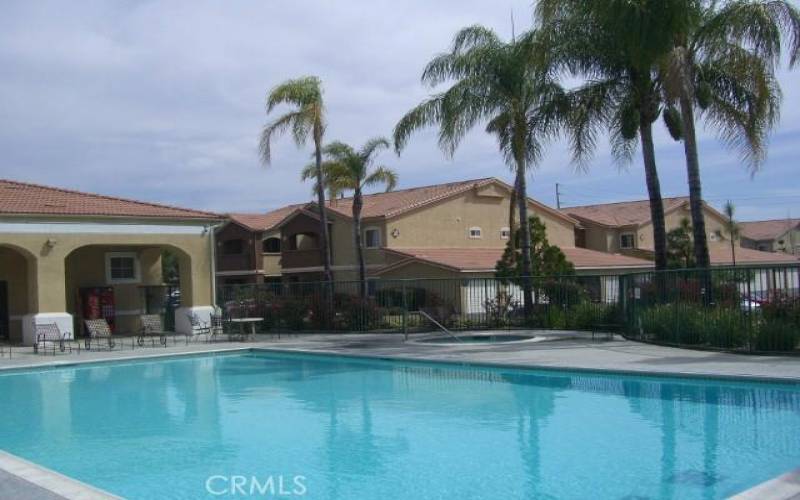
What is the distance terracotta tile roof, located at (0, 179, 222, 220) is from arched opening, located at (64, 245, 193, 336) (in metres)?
1.43

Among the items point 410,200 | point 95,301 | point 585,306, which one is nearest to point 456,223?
point 410,200

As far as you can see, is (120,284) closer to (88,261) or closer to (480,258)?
(88,261)

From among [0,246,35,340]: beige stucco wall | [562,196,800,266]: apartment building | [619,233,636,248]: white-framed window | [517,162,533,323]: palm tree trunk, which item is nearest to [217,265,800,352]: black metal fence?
[517,162,533,323]: palm tree trunk

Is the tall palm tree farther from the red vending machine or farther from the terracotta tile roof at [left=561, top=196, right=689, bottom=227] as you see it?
the terracotta tile roof at [left=561, top=196, right=689, bottom=227]

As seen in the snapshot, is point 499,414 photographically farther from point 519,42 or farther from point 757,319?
point 519,42

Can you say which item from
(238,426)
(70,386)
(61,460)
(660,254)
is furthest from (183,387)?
(660,254)

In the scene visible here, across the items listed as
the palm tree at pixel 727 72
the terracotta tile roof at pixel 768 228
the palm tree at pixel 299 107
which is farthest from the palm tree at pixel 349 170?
the terracotta tile roof at pixel 768 228

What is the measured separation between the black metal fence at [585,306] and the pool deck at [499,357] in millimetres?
672

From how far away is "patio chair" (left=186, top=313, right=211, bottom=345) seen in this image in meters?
28.7

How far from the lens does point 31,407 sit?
15.6 meters

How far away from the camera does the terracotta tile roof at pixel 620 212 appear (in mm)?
57062

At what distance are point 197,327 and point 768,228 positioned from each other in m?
67.7

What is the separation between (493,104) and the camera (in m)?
26.5

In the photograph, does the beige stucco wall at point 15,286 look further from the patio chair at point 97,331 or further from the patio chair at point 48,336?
the patio chair at point 48,336
